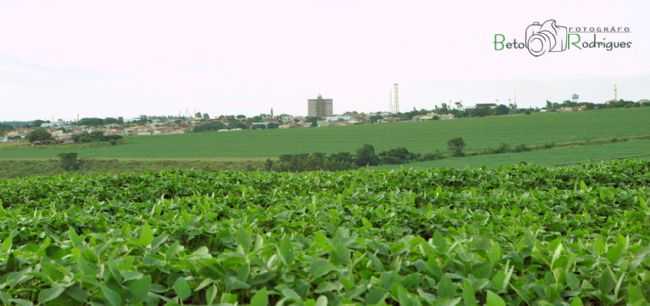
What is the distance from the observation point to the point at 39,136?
62.2ft

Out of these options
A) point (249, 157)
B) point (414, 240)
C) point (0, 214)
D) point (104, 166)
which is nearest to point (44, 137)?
point (104, 166)

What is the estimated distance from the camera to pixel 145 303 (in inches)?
52.7

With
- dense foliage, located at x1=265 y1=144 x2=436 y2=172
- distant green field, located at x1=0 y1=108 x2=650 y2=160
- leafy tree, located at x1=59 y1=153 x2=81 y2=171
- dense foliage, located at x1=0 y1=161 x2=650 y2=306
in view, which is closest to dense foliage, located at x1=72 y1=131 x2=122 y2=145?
distant green field, located at x1=0 y1=108 x2=650 y2=160

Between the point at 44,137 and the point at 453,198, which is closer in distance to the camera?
the point at 453,198

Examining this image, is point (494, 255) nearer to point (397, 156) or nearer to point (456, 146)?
point (397, 156)

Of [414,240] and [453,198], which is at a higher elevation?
[414,240]

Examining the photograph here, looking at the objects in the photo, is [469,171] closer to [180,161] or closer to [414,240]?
[414,240]

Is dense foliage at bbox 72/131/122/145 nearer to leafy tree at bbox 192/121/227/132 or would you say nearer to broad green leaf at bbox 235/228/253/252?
leafy tree at bbox 192/121/227/132

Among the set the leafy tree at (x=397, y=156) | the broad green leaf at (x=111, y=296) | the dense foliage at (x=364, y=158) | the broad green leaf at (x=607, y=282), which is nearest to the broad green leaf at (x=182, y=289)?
the broad green leaf at (x=111, y=296)

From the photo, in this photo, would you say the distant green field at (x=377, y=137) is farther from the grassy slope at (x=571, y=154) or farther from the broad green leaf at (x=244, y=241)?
the broad green leaf at (x=244, y=241)

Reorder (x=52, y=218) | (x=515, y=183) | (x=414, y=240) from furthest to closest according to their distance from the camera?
(x=515, y=183) → (x=52, y=218) → (x=414, y=240)

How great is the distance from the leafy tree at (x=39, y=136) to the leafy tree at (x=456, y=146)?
43.1 ft

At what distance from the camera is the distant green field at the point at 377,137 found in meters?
18.7

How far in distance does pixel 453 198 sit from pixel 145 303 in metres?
3.61
